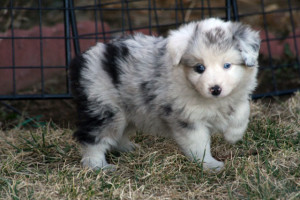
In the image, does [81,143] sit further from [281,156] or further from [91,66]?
[281,156]

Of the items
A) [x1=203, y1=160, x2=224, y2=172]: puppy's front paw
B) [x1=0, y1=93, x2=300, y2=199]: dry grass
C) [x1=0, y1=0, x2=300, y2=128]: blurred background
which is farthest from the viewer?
[x1=0, y1=0, x2=300, y2=128]: blurred background

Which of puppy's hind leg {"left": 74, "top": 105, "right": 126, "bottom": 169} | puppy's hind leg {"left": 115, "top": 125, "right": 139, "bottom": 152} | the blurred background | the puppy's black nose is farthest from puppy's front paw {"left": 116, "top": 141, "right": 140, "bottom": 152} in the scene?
the blurred background

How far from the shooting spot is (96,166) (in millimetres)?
4305

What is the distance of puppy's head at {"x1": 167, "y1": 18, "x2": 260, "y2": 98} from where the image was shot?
12.0 ft

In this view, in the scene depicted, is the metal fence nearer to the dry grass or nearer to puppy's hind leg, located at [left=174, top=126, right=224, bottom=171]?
the dry grass

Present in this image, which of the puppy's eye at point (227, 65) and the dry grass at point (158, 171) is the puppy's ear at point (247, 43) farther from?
the dry grass at point (158, 171)

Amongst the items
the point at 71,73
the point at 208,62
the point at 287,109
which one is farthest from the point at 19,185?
the point at 287,109

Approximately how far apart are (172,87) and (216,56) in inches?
18.5

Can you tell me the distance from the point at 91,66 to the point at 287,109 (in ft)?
7.28

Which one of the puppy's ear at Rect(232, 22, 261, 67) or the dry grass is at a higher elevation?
the puppy's ear at Rect(232, 22, 261, 67)

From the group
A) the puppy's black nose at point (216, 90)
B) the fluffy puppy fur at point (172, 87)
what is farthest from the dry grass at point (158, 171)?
the puppy's black nose at point (216, 90)

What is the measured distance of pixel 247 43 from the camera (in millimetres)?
3783

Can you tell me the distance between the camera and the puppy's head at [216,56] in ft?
12.0

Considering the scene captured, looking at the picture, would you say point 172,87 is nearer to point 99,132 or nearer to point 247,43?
point 247,43
